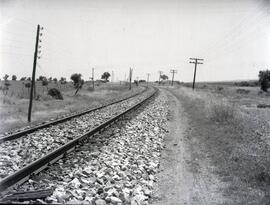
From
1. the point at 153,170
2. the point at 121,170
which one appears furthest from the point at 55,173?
the point at 153,170

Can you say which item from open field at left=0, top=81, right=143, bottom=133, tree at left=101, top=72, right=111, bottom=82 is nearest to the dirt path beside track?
open field at left=0, top=81, right=143, bottom=133

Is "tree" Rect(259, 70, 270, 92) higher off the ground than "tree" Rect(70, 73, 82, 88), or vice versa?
"tree" Rect(259, 70, 270, 92)

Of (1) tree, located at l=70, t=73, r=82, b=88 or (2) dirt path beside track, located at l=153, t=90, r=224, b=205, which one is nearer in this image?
(2) dirt path beside track, located at l=153, t=90, r=224, b=205

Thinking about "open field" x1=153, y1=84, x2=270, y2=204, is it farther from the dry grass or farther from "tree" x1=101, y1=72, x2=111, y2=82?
"tree" x1=101, y1=72, x2=111, y2=82

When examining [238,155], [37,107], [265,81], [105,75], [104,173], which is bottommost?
[37,107]

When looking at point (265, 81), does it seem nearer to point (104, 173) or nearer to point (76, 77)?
point (76, 77)

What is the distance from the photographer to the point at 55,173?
22.3 ft

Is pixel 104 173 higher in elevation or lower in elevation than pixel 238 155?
lower

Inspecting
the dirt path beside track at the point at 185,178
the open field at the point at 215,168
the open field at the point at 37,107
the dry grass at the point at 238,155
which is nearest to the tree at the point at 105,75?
the open field at the point at 37,107

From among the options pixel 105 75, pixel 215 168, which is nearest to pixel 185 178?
pixel 215 168

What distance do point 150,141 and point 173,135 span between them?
82.9 inches

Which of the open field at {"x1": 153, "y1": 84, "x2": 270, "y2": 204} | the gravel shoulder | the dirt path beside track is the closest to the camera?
the gravel shoulder

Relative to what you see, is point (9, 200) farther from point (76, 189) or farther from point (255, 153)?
point (255, 153)

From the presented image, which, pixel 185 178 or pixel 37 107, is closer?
pixel 185 178
